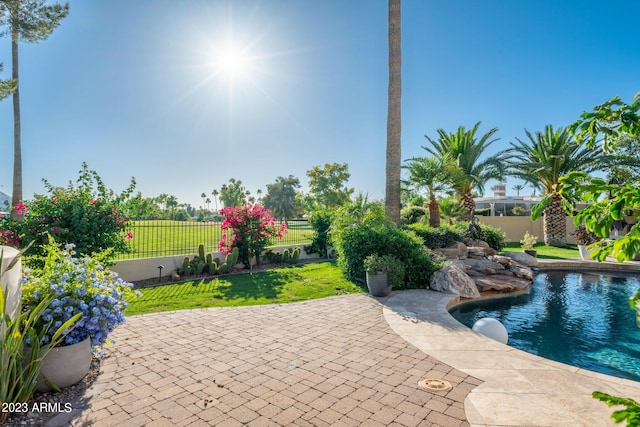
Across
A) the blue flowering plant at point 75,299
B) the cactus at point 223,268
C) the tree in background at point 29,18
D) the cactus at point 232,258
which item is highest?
the tree in background at point 29,18

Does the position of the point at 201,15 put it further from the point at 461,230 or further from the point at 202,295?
the point at 461,230

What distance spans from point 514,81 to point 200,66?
1232 centimetres

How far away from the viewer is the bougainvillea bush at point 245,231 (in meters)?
11.5

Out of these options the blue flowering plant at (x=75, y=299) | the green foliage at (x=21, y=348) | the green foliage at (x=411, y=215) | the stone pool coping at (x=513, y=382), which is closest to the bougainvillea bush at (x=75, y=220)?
the blue flowering plant at (x=75, y=299)

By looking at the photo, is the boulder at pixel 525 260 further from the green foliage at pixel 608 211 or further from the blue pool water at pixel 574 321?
the green foliage at pixel 608 211

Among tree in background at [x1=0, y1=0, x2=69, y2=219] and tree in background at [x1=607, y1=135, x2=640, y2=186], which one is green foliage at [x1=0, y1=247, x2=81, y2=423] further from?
tree in background at [x1=607, y1=135, x2=640, y2=186]

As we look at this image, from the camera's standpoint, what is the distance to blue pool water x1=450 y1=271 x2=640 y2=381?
5129 millimetres

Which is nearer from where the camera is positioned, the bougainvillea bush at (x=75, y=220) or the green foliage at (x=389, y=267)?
the bougainvillea bush at (x=75, y=220)

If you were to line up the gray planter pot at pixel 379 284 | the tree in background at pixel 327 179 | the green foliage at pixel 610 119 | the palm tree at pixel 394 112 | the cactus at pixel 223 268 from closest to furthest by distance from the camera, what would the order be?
the green foliage at pixel 610 119
the gray planter pot at pixel 379 284
the cactus at pixel 223 268
the palm tree at pixel 394 112
the tree in background at pixel 327 179

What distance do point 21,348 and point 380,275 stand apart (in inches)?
238

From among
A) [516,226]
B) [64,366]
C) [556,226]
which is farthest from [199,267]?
[516,226]

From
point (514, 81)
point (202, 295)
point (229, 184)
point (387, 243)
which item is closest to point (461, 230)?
point (514, 81)

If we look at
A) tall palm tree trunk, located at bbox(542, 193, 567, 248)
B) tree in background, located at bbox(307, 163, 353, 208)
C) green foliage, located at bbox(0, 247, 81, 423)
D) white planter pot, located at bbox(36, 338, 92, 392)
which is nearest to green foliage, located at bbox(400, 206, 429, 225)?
tall palm tree trunk, located at bbox(542, 193, 567, 248)

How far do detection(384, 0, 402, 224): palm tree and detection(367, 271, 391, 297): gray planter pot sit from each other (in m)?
5.09
